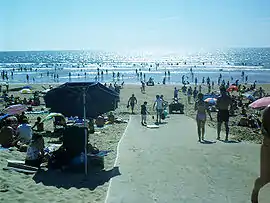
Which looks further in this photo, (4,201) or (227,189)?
(227,189)

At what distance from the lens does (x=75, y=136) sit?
27.4 ft

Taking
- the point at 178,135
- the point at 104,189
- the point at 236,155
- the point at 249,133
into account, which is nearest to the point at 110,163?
the point at 104,189

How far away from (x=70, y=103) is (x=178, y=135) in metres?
4.23

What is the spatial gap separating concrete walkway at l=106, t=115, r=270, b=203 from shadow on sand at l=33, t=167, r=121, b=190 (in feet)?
1.21

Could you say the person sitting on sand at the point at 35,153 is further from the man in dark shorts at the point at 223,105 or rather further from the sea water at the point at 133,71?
the sea water at the point at 133,71

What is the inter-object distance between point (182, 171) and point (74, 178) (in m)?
2.24

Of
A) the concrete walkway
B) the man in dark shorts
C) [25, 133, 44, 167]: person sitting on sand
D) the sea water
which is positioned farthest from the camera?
the sea water

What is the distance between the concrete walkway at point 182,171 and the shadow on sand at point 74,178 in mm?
368

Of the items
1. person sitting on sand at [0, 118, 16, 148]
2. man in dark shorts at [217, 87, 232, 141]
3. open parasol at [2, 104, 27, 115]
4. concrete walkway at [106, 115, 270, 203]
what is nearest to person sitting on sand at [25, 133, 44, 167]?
concrete walkway at [106, 115, 270, 203]

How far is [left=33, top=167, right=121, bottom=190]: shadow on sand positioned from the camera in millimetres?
7300

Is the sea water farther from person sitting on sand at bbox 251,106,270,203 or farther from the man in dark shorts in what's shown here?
person sitting on sand at bbox 251,106,270,203

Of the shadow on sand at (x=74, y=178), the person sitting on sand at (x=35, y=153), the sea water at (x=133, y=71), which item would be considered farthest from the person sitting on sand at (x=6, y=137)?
the sea water at (x=133, y=71)

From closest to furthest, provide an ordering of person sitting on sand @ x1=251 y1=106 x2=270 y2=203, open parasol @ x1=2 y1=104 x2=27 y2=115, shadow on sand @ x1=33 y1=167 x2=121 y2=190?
person sitting on sand @ x1=251 y1=106 x2=270 y2=203 → shadow on sand @ x1=33 y1=167 x2=121 y2=190 → open parasol @ x1=2 y1=104 x2=27 y2=115

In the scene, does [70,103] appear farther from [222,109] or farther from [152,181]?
[222,109]
